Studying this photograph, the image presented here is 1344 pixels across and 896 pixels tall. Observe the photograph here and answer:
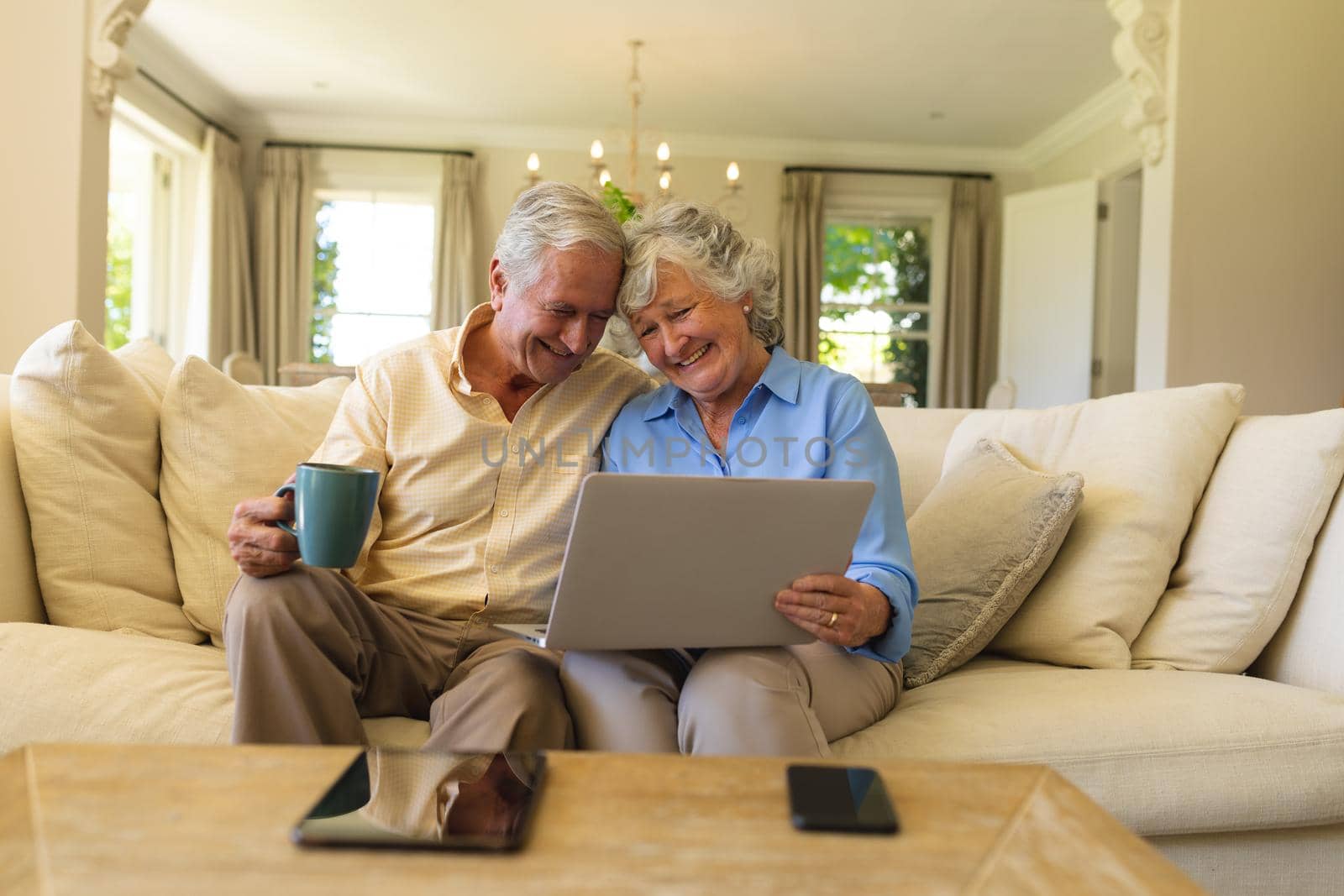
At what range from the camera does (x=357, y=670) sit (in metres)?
1.42

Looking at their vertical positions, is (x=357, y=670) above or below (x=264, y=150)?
below

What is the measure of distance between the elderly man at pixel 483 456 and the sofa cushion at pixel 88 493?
319mm

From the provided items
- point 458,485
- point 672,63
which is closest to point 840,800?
point 458,485

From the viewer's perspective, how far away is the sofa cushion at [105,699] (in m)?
1.37

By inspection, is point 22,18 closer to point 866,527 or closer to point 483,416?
point 483,416

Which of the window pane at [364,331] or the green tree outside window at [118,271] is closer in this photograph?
the green tree outside window at [118,271]

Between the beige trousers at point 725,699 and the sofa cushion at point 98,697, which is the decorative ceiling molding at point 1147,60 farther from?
the sofa cushion at point 98,697

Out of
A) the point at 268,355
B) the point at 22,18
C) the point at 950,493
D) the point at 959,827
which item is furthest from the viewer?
the point at 268,355

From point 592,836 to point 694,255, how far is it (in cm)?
101

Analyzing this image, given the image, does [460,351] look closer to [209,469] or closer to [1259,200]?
[209,469]

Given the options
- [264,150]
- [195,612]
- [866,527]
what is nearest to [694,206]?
[866,527]

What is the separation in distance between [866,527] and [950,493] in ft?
1.44

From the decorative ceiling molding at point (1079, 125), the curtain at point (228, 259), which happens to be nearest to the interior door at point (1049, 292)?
the decorative ceiling molding at point (1079, 125)

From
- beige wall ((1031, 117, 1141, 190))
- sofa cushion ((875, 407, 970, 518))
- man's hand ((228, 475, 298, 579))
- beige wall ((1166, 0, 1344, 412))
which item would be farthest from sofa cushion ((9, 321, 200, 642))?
beige wall ((1031, 117, 1141, 190))
